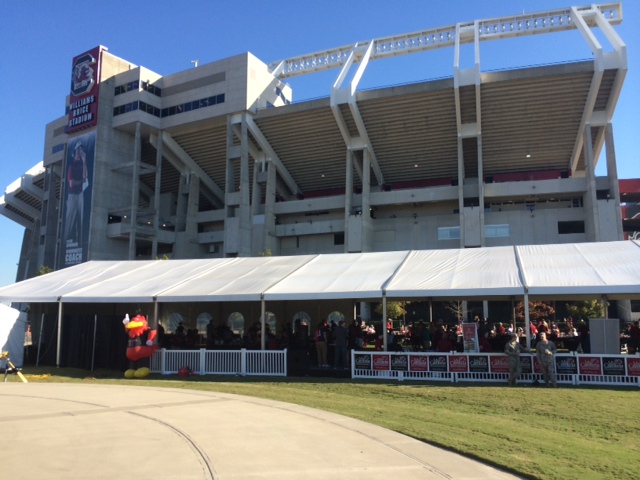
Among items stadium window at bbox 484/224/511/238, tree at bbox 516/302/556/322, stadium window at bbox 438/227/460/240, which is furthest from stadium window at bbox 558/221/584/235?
stadium window at bbox 438/227/460/240

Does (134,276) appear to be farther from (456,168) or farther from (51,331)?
(456,168)

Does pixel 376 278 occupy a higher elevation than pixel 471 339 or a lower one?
higher

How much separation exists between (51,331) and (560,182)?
38222mm

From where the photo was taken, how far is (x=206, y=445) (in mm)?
6469

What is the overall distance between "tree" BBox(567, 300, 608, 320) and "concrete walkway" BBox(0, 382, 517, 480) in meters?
32.6

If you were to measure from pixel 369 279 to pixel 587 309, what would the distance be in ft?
91.0

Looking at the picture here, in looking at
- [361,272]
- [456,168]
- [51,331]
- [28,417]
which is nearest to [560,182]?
[456,168]

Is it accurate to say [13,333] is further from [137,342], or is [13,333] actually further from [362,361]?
[362,361]

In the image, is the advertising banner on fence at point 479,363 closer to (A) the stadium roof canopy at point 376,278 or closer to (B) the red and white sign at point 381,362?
(A) the stadium roof canopy at point 376,278

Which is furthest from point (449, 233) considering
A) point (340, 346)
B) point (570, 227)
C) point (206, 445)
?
point (206, 445)

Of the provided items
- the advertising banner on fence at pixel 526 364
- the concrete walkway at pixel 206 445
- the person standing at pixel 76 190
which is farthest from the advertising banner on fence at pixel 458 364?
the person standing at pixel 76 190

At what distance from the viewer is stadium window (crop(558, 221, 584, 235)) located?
4334 centimetres

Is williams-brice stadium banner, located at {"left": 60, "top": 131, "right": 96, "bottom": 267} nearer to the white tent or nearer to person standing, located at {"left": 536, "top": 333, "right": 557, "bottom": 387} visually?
the white tent

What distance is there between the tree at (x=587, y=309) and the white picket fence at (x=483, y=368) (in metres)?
25.7
